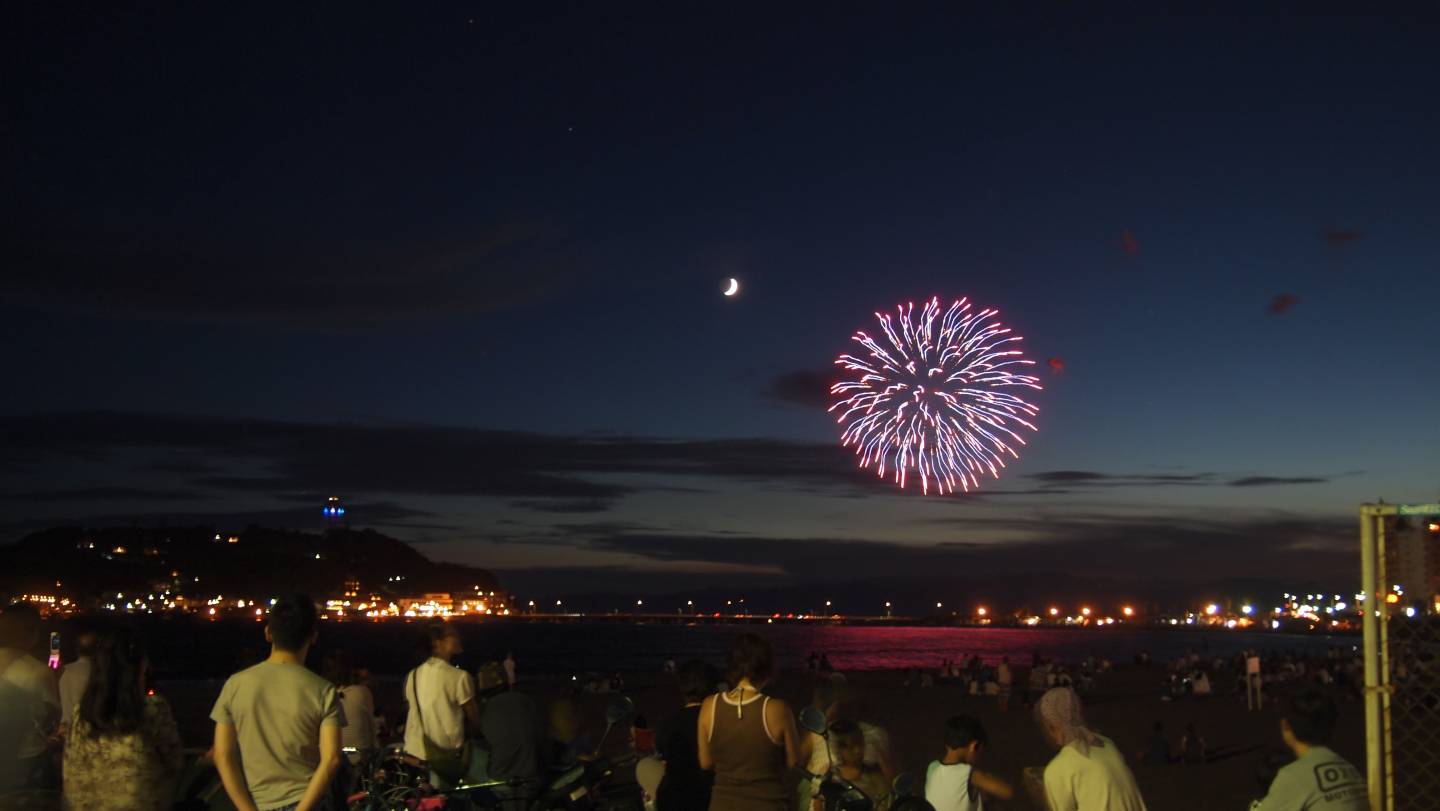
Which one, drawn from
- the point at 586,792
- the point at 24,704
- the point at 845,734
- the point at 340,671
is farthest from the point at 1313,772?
the point at 340,671

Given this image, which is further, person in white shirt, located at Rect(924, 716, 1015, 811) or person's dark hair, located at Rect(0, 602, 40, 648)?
person's dark hair, located at Rect(0, 602, 40, 648)

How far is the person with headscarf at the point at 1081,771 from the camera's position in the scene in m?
4.82

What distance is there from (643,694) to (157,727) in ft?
106

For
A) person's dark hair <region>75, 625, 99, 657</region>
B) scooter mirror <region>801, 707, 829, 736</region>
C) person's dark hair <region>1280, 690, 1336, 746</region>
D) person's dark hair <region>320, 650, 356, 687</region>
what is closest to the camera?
person's dark hair <region>1280, 690, 1336, 746</region>

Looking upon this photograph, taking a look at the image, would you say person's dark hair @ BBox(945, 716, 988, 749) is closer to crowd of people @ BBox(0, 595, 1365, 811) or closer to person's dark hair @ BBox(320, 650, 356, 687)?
crowd of people @ BBox(0, 595, 1365, 811)

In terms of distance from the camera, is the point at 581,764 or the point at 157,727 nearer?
the point at 157,727

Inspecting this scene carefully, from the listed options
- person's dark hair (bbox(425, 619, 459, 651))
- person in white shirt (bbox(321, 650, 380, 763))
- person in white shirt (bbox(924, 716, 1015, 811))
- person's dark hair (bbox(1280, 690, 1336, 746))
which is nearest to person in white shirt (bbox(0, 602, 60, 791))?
person's dark hair (bbox(425, 619, 459, 651))

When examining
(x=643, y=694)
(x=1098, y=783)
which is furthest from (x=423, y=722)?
(x=643, y=694)

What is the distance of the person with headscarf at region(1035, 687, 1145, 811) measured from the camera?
15.8 feet

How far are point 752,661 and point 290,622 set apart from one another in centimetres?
200

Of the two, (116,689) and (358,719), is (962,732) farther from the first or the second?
(358,719)

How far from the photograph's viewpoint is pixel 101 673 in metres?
4.99

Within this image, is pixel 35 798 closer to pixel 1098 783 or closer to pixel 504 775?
pixel 504 775

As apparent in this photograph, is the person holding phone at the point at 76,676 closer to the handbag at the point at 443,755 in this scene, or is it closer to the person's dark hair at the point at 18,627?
the person's dark hair at the point at 18,627
